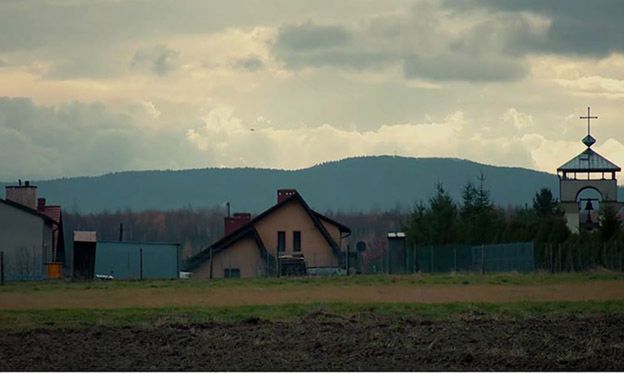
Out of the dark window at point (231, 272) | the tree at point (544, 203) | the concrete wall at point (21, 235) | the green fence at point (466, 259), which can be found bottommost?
the dark window at point (231, 272)

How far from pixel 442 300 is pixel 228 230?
145 feet

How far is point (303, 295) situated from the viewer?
35.4 metres

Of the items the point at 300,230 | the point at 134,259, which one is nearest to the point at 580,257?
the point at 300,230

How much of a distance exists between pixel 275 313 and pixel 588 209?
1916 inches

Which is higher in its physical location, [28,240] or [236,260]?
[28,240]

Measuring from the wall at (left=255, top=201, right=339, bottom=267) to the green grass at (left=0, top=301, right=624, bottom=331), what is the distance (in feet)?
140

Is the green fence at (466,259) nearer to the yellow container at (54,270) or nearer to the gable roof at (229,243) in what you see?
the gable roof at (229,243)

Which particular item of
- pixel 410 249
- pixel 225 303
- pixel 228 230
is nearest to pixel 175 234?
pixel 228 230

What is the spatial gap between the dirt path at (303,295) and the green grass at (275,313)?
6.79ft

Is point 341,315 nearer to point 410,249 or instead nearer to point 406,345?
point 406,345

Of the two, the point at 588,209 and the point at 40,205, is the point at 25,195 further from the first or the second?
the point at 588,209

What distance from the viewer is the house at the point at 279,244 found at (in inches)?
2726

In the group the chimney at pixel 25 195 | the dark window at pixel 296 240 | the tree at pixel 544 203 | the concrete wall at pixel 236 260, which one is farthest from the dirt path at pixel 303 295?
the tree at pixel 544 203

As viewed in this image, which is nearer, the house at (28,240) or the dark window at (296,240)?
the house at (28,240)
